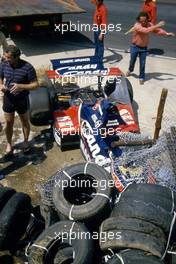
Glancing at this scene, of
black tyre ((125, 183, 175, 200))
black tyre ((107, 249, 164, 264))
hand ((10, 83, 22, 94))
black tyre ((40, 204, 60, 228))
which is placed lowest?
black tyre ((40, 204, 60, 228))

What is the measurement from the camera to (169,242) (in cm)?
482

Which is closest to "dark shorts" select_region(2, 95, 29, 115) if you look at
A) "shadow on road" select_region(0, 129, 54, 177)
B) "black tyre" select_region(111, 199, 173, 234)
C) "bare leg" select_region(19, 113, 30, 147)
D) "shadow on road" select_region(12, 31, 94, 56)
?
"bare leg" select_region(19, 113, 30, 147)

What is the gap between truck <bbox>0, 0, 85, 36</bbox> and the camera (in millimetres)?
12188

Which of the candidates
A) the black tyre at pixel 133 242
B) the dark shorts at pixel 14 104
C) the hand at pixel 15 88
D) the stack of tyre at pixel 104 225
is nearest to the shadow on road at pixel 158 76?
the dark shorts at pixel 14 104

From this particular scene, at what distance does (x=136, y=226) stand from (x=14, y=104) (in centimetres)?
326

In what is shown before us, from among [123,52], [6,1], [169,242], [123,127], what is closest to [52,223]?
[169,242]

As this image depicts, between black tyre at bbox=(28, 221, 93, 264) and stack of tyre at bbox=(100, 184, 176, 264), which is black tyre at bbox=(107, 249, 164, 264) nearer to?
stack of tyre at bbox=(100, 184, 176, 264)

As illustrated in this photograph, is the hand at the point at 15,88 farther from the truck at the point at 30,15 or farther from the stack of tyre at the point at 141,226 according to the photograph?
the truck at the point at 30,15

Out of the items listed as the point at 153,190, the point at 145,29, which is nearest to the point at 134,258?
the point at 153,190

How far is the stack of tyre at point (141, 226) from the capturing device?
4.55 metres

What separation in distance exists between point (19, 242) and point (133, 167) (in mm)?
1963

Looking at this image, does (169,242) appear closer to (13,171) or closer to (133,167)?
(133,167)

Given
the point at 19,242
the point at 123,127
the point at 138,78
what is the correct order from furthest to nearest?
the point at 138,78
the point at 123,127
the point at 19,242

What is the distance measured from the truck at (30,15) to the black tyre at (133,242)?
882 centimetres
